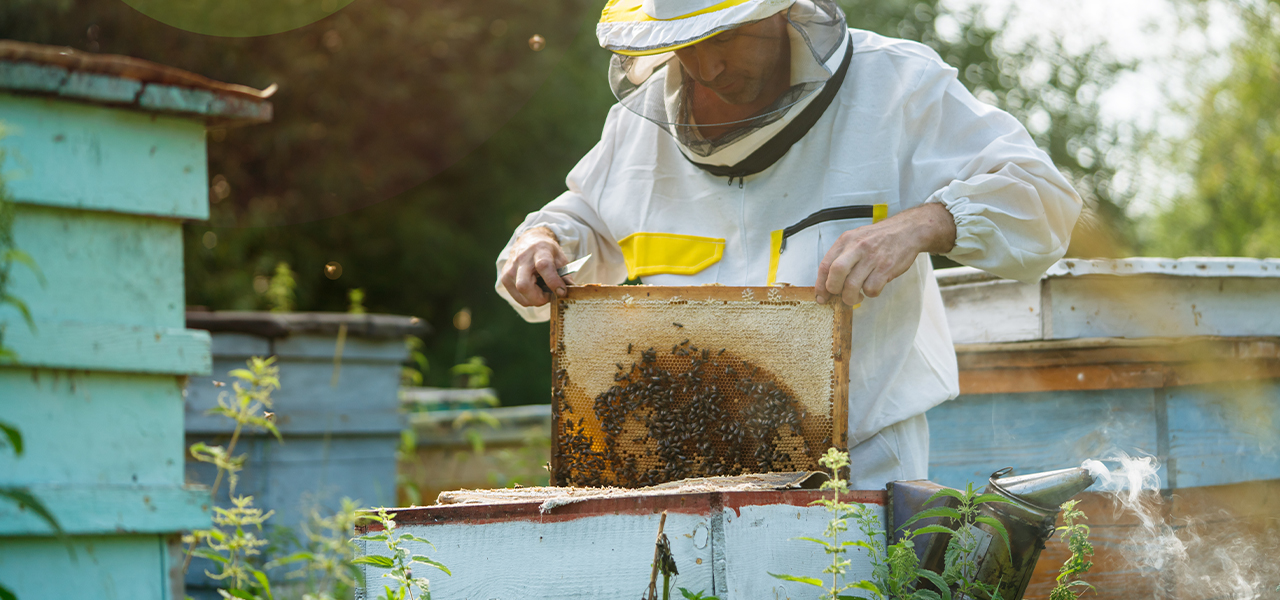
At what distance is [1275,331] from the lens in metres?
3.14

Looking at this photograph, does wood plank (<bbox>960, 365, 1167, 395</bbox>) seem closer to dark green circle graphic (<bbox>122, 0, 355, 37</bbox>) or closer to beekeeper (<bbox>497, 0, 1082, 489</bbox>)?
beekeeper (<bbox>497, 0, 1082, 489</bbox>)

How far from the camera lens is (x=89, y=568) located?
202 centimetres

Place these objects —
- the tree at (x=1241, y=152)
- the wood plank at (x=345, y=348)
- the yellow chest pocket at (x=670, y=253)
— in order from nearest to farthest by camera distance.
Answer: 1. the yellow chest pocket at (x=670, y=253)
2. the wood plank at (x=345, y=348)
3. the tree at (x=1241, y=152)

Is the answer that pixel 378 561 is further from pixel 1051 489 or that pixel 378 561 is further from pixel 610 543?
pixel 1051 489

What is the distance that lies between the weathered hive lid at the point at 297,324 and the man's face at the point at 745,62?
9.12ft

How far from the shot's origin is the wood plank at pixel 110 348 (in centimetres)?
192

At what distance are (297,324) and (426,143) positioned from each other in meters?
9.38

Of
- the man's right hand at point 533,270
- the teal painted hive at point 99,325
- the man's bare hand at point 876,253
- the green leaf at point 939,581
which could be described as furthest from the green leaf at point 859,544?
the teal painted hive at point 99,325

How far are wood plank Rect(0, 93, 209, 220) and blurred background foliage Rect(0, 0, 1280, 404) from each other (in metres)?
8.97

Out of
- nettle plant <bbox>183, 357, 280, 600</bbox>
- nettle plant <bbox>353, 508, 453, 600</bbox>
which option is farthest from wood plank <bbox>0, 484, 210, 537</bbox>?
nettle plant <bbox>353, 508, 453, 600</bbox>

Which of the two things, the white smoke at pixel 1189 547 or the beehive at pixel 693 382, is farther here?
the white smoke at pixel 1189 547

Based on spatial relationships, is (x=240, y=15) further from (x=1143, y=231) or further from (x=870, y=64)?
(x=1143, y=231)

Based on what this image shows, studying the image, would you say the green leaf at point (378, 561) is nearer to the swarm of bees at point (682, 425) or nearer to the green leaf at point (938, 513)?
the swarm of bees at point (682, 425)

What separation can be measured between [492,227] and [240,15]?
461cm
